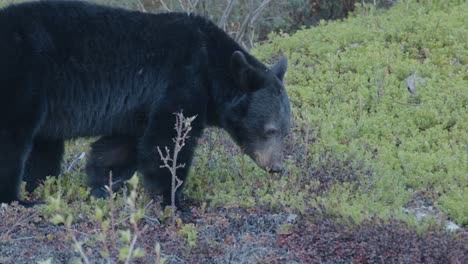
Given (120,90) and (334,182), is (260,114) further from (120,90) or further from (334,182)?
(120,90)

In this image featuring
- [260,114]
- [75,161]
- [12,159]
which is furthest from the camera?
[75,161]

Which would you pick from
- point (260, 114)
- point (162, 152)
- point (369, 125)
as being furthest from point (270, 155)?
point (369, 125)

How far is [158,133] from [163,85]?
1.38 feet

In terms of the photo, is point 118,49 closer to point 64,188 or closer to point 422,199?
point 64,188

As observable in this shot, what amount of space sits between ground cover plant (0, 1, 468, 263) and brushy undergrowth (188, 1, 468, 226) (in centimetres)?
2

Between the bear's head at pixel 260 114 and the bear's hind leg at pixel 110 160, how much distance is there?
0.94 meters

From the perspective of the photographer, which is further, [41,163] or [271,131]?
[41,163]

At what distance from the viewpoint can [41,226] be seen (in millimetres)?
5641

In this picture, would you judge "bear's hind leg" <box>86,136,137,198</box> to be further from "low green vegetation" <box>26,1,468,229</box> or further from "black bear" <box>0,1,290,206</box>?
"low green vegetation" <box>26,1,468,229</box>

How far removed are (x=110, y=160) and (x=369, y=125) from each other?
322 cm

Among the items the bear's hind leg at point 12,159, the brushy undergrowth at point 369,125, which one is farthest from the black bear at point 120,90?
the brushy undergrowth at point 369,125

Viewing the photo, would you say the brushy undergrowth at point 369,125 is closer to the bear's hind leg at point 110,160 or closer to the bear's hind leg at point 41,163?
the bear's hind leg at point 110,160

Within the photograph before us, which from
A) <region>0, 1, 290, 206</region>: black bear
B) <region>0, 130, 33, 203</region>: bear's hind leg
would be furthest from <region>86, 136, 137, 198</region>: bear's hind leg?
<region>0, 130, 33, 203</region>: bear's hind leg

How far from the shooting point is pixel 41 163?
6.79 meters
